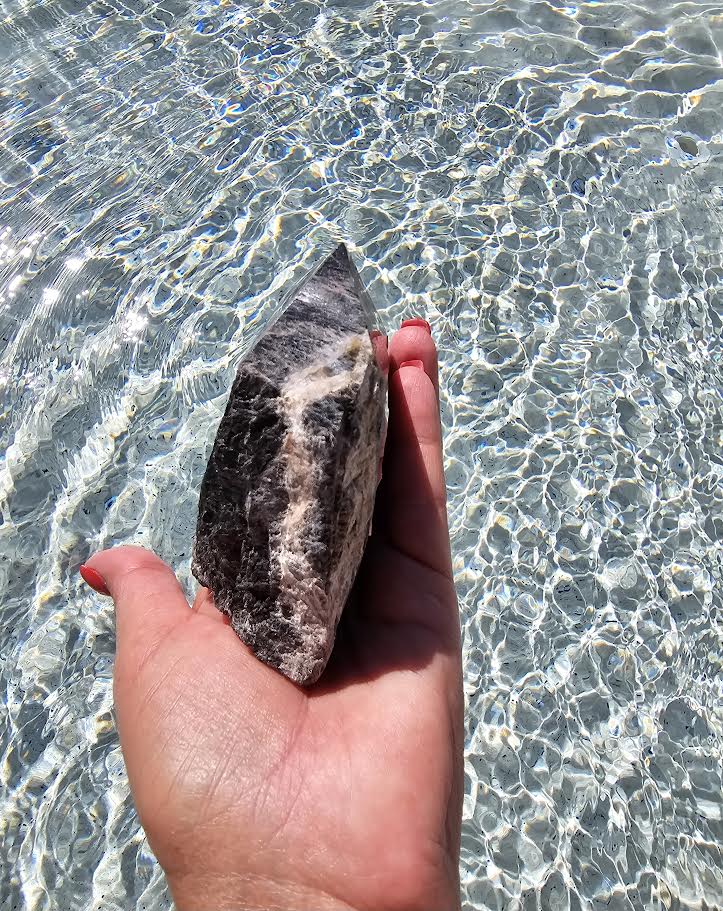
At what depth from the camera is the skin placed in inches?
73.0

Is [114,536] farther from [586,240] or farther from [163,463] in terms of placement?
[586,240]

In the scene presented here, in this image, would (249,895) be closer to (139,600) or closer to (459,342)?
(139,600)

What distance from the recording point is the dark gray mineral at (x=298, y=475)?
2.04 metres

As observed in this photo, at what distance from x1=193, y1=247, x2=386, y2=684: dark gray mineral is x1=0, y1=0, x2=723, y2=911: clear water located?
98 cm

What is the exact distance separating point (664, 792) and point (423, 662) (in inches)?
45.0

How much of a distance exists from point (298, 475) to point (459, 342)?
1769 mm

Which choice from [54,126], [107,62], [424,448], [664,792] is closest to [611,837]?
[664,792]

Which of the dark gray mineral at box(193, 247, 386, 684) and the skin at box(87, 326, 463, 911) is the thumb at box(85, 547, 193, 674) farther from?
the dark gray mineral at box(193, 247, 386, 684)

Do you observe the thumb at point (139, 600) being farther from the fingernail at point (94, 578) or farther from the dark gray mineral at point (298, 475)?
the dark gray mineral at point (298, 475)

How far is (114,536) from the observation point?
10.4 ft

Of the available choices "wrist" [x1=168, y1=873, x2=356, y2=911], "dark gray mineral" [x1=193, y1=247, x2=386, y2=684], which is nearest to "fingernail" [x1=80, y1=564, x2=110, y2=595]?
"dark gray mineral" [x1=193, y1=247, x2=386, y2=684]

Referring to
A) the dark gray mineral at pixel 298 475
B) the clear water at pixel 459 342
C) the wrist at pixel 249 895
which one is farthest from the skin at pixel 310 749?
the clear water at pixel 459 342

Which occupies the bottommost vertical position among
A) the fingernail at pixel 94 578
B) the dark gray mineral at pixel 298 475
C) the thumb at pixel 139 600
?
the fingernail at pixel 94 578

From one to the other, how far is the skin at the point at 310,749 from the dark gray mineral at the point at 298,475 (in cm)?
13
